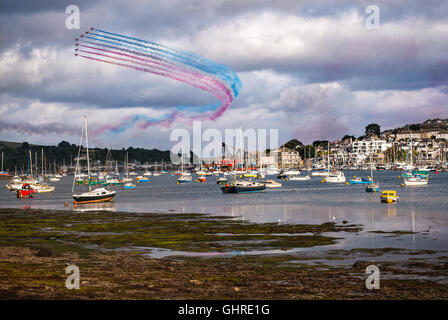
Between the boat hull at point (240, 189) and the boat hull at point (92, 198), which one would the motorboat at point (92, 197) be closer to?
the boat hull at point (92, 198)

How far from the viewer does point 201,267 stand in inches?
1491

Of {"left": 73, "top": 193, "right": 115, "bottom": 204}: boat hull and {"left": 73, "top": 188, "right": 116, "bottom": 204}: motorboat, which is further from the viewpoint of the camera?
{"left": 73, "top": 188, "right": 116, "bottom": 204}: motorboat

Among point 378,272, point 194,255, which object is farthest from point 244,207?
point 378,272

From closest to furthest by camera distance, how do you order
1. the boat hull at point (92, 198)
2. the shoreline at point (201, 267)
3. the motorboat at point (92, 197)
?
the shoreline at point (201, 267), the boat hull at point (92, 198), the motorboat at point (92, 197)

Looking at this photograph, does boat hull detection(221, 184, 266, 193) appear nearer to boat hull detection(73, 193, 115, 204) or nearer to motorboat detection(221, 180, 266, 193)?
motorboat detection(221, 180, 266, 193)

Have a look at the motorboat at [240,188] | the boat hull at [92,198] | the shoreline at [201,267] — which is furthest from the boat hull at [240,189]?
the shoreline at [201,267]

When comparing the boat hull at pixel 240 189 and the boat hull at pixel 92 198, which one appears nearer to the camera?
the boat hull at pixel 92 198

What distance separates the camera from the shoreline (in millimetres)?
28766

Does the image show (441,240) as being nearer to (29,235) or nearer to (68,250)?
(68,250)

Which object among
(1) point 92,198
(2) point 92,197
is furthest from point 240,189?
(2) point 92,197

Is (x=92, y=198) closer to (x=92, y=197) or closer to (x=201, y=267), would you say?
(x=92, y=197)

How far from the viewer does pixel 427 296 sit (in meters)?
28.5

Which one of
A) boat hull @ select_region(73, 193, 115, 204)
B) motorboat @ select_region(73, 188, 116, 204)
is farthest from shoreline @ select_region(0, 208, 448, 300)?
motorboat @ select_region(73, 188, 116, 204)

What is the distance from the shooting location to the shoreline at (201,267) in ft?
94.4
